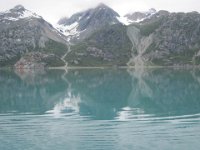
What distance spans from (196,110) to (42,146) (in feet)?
106

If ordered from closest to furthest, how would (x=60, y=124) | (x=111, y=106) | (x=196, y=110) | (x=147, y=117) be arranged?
1. (x=60, y=124)
2. (x=147, y=117)
3. (x=196, y=110)
4. (x=111, y=106)

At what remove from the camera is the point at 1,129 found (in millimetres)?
51156

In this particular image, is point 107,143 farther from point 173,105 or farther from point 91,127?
point 173,105

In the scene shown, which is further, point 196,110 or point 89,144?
point 196,110

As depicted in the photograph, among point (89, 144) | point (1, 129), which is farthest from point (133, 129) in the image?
point (1, 129)

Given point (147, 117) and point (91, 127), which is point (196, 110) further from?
point (91, 127)

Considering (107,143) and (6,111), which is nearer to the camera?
(107,143)

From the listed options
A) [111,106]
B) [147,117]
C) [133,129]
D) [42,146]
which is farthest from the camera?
[111,106]

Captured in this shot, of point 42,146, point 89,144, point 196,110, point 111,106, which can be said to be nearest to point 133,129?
point 89,144

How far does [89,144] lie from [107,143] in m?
1.79

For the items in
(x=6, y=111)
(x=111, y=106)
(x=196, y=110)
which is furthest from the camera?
(x=111, y=106)

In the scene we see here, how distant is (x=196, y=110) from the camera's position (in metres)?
65.7

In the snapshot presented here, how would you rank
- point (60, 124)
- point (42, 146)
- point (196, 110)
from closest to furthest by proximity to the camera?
point (42, 146) → point (60, 124) → point (196, 110)

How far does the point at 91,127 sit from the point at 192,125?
12105mm
